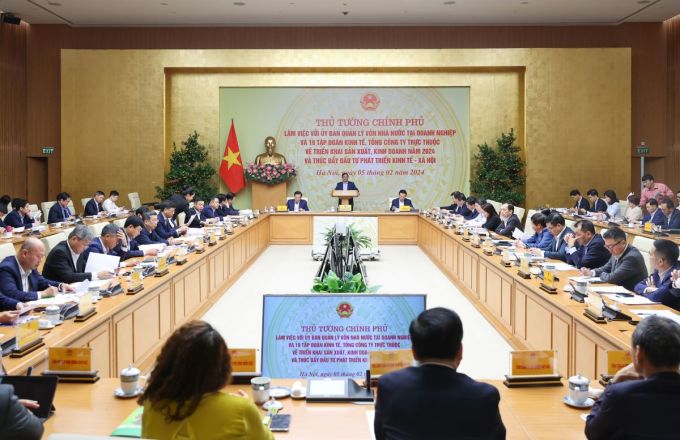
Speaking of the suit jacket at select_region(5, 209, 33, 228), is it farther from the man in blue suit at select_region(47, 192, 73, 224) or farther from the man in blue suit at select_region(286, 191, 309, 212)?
the man in blue suit at select_region(286, 191, 309, 212)

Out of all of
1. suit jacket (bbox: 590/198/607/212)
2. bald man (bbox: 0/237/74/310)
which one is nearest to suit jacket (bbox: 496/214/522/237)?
suit jacket (bbox: 590/198/607/212)

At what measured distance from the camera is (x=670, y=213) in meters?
9.09

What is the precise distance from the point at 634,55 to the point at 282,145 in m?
7.81

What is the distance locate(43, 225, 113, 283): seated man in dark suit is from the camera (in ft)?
16.6

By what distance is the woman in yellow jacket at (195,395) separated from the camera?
1580 mm

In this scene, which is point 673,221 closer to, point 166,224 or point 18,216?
point 166,224

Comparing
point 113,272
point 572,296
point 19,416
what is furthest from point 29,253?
point 572,296

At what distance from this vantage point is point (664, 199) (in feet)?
29.8

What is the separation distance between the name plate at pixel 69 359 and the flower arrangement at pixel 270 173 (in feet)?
35.9

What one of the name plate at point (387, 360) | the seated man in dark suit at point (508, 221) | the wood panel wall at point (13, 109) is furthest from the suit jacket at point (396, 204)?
the name plate at point (387, 360)

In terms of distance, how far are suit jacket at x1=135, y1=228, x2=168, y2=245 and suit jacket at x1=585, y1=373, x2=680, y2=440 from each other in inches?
260

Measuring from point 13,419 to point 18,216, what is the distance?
8.43m

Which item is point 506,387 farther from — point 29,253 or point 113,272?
point 113,272

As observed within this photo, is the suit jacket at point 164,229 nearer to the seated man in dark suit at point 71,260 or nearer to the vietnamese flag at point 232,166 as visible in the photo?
the seated man in dark suit at point 71,260
